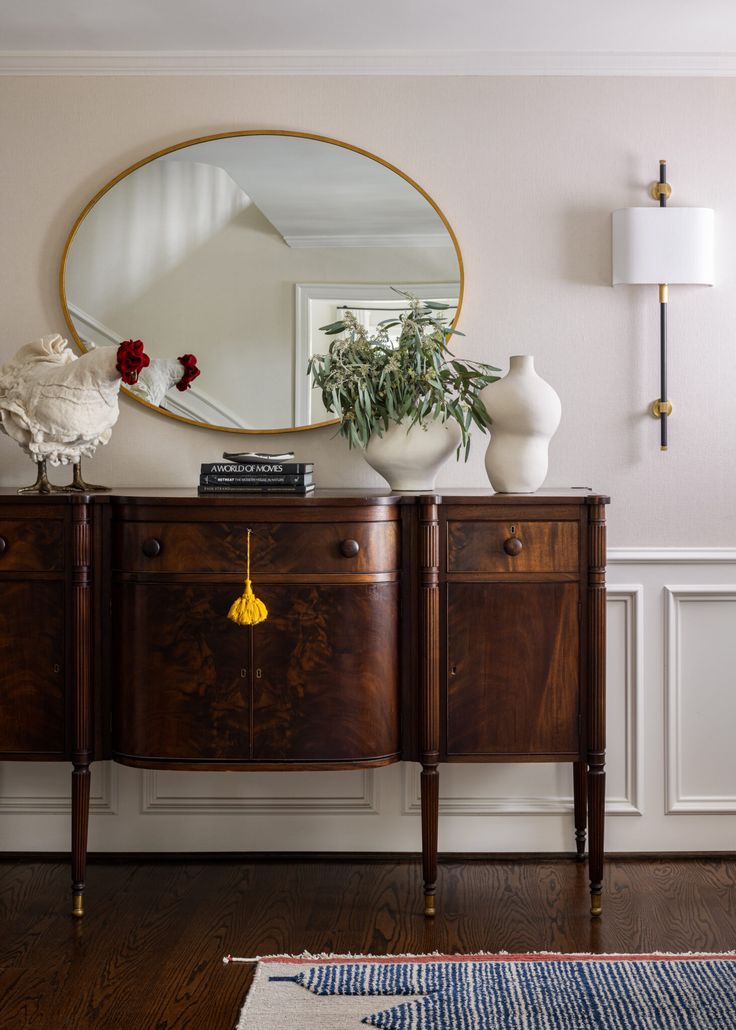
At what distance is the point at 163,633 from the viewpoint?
2309 mm

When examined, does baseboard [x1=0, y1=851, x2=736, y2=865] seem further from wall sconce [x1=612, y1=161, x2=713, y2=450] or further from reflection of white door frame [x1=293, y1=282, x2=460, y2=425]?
wall sconce [x1=612, y1=161, x2=713, y2=450]

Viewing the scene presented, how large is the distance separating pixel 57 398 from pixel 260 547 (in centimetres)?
63

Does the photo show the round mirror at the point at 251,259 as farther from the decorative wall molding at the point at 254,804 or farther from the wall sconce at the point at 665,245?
the decorative wall molding at the point at 254,804

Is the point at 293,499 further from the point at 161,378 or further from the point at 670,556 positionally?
the point at 670,556

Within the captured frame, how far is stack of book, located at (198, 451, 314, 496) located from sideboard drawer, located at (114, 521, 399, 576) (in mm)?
160

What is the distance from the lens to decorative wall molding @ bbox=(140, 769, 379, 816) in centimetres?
278

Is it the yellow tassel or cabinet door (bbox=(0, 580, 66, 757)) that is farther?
cabinet door (bbox=(0, 580, 66, 757))

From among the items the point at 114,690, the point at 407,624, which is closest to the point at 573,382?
the point at 407,624

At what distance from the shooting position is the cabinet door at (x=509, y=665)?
2.37m

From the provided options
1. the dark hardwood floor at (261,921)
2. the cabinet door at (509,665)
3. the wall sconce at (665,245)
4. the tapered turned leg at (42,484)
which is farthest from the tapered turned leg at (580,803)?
the tapered turned leg at (42,484)

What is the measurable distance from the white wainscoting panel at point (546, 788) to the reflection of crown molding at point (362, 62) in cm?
137

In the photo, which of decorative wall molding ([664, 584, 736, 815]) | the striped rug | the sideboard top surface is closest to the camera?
the striped rug

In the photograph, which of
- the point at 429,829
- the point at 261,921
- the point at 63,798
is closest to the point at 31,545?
the point at 63,798

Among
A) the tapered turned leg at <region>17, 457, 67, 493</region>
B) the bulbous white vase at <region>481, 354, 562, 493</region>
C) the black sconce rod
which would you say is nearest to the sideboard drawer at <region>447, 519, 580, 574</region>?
the bulbous white vase at <region>481, 354, 562, 493</region>
